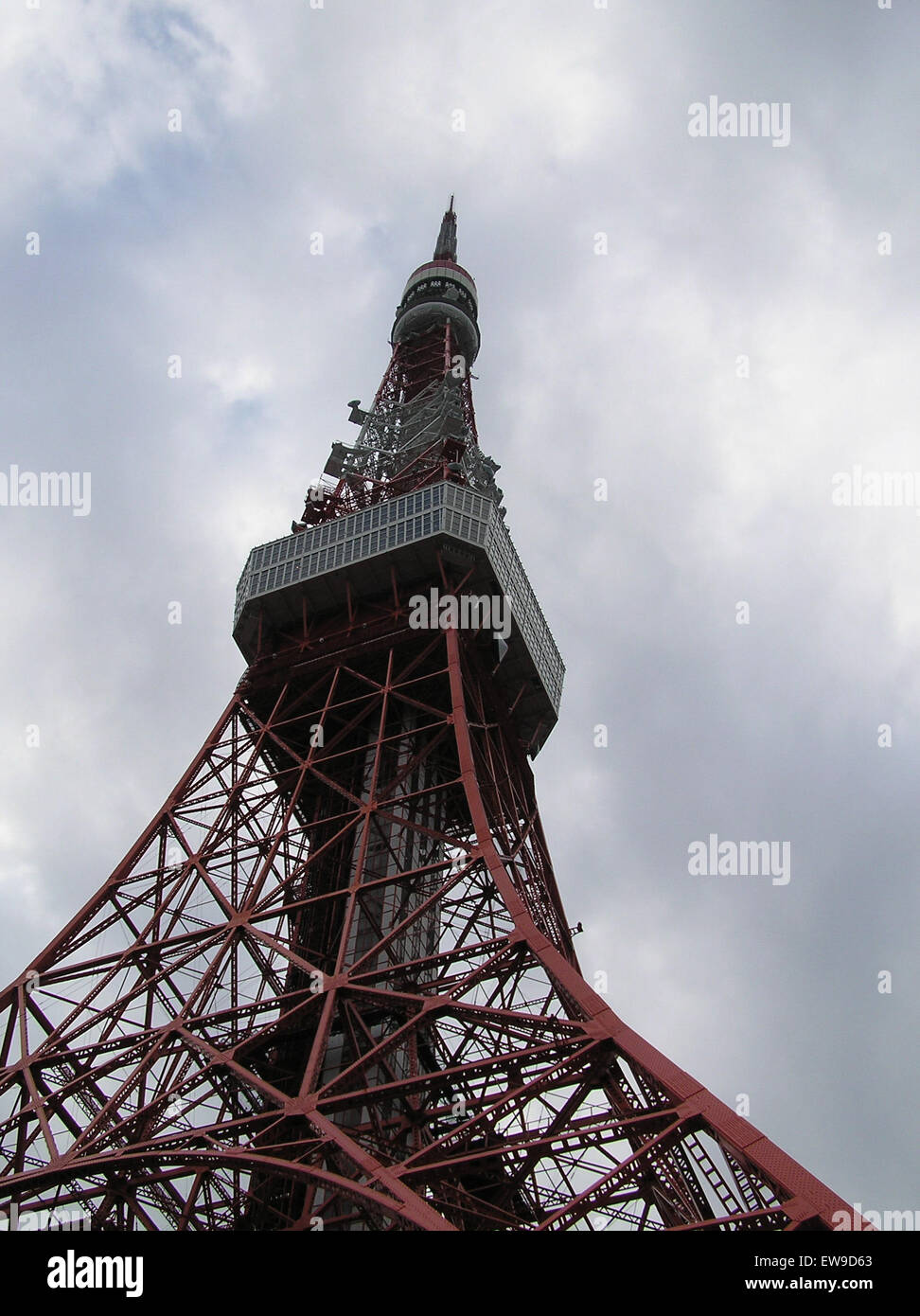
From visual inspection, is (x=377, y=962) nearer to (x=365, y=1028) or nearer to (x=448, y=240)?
(x=365, y=1028)

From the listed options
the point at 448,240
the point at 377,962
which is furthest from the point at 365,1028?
the point at 448,240

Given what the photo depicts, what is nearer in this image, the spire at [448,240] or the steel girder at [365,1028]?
the steel girder at [365,1028]

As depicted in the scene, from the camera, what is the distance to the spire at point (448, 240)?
69.2 metres

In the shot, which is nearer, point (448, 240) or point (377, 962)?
point (377, 962)

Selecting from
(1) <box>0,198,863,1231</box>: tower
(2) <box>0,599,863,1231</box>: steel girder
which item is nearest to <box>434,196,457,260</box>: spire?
(1) <box>0,198,863,1231</box>: tower

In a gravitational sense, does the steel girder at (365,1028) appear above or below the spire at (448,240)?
below

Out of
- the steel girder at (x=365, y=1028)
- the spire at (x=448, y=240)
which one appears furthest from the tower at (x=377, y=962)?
the spire at (x=448, y=240)

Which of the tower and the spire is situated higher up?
the spire

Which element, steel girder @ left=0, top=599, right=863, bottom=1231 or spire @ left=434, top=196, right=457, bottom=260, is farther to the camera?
spire @ left=434, top=196, right=457, bottom=260

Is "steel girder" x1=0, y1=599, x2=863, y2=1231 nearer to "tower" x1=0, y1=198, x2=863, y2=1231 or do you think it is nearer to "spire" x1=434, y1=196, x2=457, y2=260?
"tower" x1=0, y1=198, x2=863, y2=1231

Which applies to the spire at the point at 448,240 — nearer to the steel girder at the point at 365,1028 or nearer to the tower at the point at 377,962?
the tower at the point at 377,962

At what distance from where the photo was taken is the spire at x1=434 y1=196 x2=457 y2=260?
69.2m

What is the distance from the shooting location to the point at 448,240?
2773 inches
